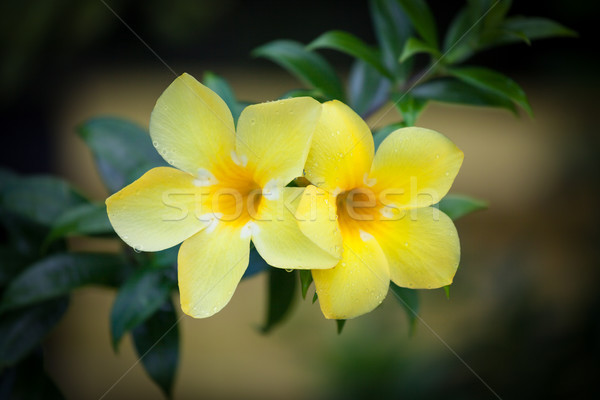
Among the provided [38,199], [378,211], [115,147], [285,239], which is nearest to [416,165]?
[378,211]

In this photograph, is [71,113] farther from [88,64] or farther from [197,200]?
[197,200]

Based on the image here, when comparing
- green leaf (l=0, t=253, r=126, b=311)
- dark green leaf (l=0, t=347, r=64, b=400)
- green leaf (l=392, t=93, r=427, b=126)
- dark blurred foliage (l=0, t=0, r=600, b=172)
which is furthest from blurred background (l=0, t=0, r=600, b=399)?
green leaf (l=392, t=93, r=427, b=126)

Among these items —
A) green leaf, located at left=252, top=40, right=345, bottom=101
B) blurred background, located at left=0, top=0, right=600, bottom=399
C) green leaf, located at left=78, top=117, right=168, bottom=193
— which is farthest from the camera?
blurred background, located at left=0, top=0, right=600, bottom=399

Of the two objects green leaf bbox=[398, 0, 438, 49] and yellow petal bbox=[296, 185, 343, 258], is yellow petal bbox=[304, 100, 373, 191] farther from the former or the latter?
green leaf bbox=[398, 0, 438, 49]

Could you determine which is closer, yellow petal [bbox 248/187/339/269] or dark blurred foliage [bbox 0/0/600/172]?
yellow petal [bbox 248/187/339/269]

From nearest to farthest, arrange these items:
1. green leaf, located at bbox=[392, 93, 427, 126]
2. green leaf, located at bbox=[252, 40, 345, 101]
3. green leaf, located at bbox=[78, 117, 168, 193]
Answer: green leaf, located at bbox=[392, 93, 427, 126] → green leaf, located at bbox=[252, 40, 345, 101] → green leaf, located at bbox=[78, 117, 168, 193]

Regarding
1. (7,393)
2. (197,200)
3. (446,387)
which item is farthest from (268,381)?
(197,200)
